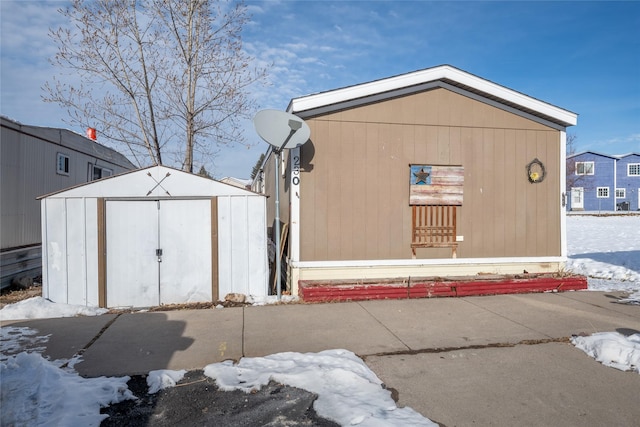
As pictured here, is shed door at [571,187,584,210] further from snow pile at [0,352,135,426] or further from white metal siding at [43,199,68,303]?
snow pile at [0,352,135,426]

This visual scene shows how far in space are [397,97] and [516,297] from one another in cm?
404

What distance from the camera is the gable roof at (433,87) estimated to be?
6.54m

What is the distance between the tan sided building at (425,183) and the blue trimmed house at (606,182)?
43.1 meters

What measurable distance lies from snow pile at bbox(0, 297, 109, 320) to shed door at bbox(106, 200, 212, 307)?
1.34ft

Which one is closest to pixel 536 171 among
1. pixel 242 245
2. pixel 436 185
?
pixel 436 185

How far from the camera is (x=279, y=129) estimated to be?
6277 mm

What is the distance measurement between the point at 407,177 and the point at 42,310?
614cm

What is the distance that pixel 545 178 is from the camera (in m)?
7.48

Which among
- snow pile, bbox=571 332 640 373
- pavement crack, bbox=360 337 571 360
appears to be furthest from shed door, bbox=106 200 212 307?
snow pile, bbox=571 332 640 373

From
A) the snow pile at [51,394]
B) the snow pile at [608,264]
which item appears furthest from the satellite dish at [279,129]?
the snow pile at [608,264]

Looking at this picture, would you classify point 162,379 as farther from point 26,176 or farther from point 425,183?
point 26,176

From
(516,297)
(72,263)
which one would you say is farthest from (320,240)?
(72,263)

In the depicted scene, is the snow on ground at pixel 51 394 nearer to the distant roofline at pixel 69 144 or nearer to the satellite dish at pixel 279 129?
the satellite dish at pixel 279 129

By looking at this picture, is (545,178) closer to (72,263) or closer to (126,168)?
(72,263)
